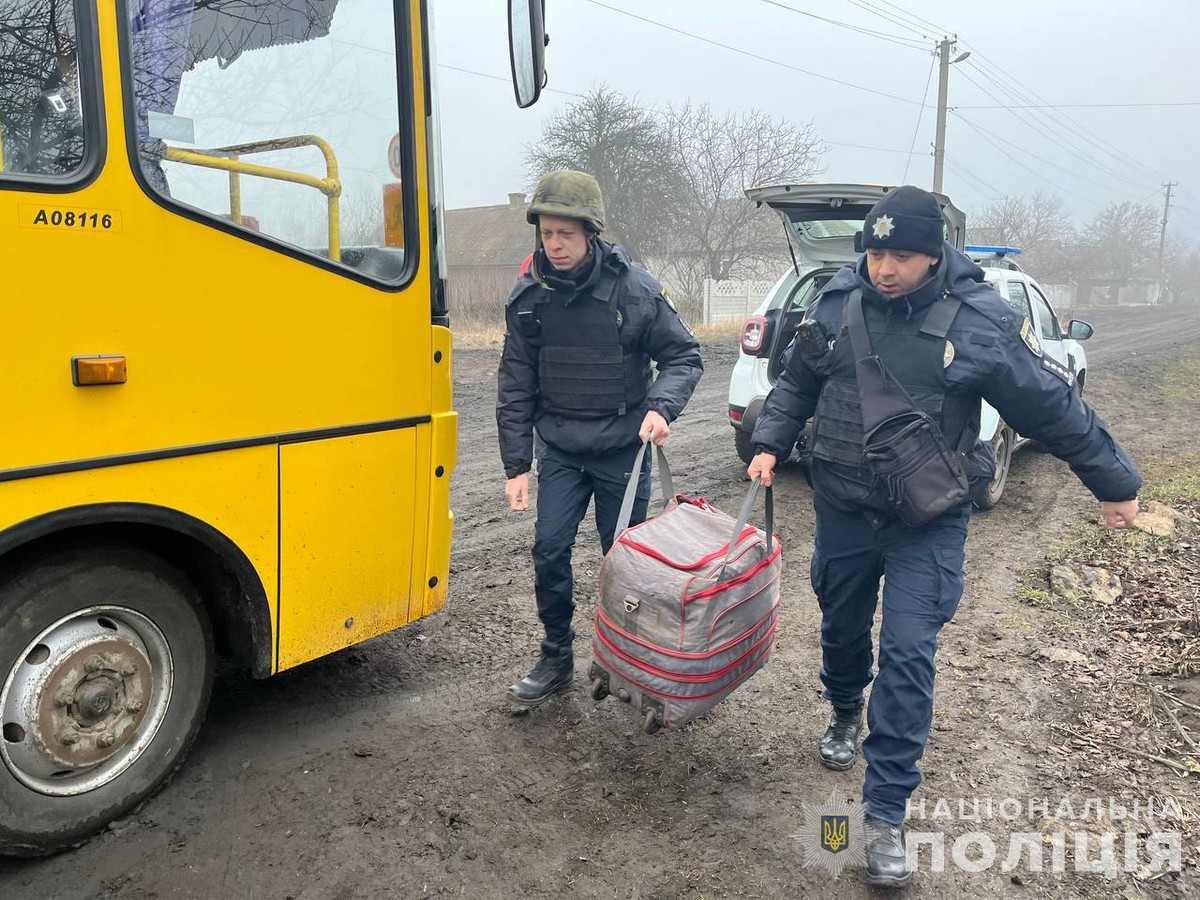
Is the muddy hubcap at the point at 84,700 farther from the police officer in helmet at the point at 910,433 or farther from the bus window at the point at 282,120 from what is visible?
the police officer in helmet at the point at 910,433

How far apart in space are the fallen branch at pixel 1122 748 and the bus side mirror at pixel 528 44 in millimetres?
3161

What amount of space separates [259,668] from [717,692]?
153 centimetres

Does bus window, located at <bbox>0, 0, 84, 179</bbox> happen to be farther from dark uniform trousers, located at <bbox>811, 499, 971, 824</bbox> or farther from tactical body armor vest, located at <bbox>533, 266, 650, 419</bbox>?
dark uniform trousers, located at <bbox>811, 499, 971, 824</bbox>

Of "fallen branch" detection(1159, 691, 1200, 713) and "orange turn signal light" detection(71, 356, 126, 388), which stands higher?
"orange turn signal light" detection(71, 356, 126, 388)

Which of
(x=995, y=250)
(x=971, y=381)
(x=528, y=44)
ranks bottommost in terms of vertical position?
(x=971, y=381)

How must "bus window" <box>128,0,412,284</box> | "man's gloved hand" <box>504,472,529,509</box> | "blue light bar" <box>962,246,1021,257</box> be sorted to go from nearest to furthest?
"bus window" <box>128,0,412,284</box> → "man's gloved hand" <box>504,472,529,509</box> → "blue light bar" <box>962,246,1021,257</box>

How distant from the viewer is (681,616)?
8.80 feet

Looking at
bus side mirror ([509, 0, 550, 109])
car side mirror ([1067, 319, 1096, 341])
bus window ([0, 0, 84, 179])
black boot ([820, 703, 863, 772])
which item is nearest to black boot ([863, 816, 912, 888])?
black boot ([820, 703, 863, 772])

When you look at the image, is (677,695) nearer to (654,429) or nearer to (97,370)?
(654,429)

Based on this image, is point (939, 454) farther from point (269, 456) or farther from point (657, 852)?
point (269, 456)

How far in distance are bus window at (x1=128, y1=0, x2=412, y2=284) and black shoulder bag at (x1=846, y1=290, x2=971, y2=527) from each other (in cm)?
175

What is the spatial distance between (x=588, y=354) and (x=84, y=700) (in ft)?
6.58

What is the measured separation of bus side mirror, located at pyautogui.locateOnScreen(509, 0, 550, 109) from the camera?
3086 mm

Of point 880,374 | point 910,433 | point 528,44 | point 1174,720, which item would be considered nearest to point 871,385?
point 880,374
